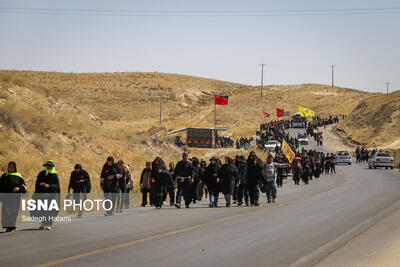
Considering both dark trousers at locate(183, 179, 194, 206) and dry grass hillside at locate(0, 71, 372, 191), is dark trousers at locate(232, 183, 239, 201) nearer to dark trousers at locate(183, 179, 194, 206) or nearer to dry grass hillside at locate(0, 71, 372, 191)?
dark trousers at locate(183, 179, 194, 206)

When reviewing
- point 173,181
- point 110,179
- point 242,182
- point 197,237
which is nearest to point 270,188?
point 242,182

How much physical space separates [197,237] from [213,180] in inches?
312

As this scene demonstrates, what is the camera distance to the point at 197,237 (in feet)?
40.1

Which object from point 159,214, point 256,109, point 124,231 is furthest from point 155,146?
point 256,109

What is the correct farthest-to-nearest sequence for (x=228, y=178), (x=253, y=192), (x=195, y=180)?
1. (x=253, y=192)
2. (x=195, y=180)
3. (x=228, y=178)

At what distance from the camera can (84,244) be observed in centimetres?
1115

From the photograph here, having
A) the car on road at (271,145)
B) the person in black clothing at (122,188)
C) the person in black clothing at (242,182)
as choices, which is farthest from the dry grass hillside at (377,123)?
the person in black clothing at (122,188)

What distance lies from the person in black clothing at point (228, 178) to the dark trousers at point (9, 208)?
27.6ft

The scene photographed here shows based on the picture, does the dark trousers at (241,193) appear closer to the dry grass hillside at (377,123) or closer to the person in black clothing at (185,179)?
the person in black clothing at (185,179)

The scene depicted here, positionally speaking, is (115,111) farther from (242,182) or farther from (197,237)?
(197,237)

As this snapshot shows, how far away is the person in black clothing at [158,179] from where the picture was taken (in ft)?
63.1

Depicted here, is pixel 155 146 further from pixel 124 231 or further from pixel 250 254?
pixel 250 254

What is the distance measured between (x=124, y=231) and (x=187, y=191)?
22.4 ft

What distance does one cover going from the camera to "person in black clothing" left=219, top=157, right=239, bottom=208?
19.9 meters
